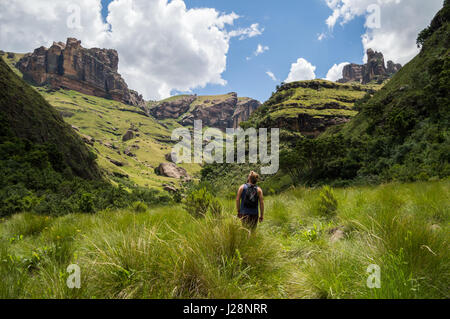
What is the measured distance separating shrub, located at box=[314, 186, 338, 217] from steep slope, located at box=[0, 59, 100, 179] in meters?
48.3

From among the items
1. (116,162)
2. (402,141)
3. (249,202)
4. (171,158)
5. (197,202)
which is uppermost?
(171,158)

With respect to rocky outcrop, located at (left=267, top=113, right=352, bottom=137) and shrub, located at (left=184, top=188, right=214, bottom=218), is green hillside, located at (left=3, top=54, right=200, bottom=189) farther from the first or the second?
shrub, located at (left=184, top=188, right=214, bottom=218)

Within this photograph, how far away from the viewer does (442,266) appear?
195 centimetres

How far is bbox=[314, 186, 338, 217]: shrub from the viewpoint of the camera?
6.23 m

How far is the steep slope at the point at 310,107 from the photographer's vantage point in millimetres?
82562

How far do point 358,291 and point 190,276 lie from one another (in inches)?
64.5

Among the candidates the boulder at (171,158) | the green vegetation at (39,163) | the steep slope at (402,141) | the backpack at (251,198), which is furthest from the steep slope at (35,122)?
the boulder at (171,158)

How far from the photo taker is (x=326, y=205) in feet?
21.0

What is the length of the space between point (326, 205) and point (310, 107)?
94.4 m

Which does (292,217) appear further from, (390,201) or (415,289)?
(415,289)

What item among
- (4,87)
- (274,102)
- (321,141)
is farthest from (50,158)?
(274,102)

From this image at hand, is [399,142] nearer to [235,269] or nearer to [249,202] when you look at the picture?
[249,202]

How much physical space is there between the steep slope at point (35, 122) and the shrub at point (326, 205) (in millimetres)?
48267

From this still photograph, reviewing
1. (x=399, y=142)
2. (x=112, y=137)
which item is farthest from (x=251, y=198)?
(x=112, y=137)
